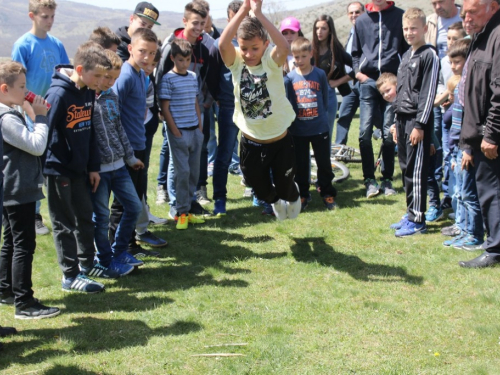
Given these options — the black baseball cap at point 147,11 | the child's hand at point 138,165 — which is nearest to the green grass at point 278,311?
the child's hand at point 138,165

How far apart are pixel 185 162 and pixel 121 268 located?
177 cm

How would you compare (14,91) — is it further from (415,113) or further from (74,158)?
(415,113)

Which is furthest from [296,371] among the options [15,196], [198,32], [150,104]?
[198,32]

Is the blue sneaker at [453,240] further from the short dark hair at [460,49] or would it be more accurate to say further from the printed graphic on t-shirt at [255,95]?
the printed graphic on t-shirt at [255,95]

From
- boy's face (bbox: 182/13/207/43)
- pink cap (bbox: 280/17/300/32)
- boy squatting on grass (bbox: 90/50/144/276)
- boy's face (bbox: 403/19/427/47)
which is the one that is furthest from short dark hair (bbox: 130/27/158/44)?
boy's face (bbox: 403/19/427/47)

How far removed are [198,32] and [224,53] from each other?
181 cm

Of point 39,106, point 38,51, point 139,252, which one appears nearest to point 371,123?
point 139,252

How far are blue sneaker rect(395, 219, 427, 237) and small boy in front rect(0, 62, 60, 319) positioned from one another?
148 inches

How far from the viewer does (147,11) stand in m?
7.12

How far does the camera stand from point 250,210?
7879 mm

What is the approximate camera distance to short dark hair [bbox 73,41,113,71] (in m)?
4.91

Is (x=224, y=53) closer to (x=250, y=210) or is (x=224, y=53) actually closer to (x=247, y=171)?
(x=247, y=171)

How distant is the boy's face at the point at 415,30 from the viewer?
637 centimetres

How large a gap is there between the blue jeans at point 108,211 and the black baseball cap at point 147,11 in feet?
7.42
